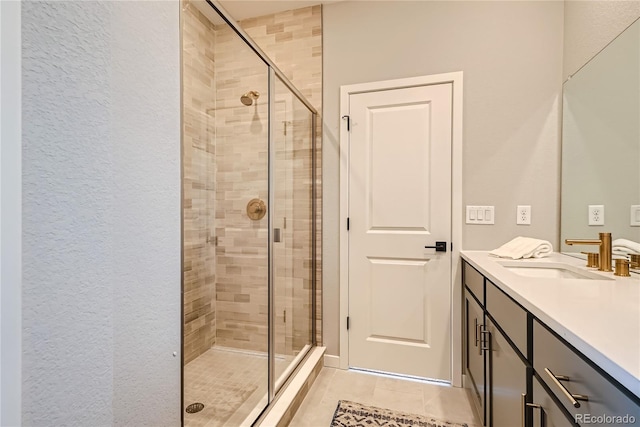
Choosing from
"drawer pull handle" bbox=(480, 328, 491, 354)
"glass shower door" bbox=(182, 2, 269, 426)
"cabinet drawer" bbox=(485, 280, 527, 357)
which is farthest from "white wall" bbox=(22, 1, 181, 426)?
"drawer pull handle" bbox=(480, 328, 491, 354)

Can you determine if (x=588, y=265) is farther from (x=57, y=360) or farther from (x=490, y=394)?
(x=57, y=360)

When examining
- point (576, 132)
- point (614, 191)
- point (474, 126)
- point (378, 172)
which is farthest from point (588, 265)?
point (378, 172)

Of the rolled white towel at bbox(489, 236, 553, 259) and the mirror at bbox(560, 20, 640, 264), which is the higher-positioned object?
the mirror at bbox(560, 20, 640, 264)

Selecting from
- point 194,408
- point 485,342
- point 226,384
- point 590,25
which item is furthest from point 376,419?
point 590,25

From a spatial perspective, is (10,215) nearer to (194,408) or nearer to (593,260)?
(194,408)

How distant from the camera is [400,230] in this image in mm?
2156

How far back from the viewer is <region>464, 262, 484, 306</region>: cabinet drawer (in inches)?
59.8

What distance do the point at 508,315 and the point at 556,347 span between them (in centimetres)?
35

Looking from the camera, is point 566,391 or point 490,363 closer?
point 566,391

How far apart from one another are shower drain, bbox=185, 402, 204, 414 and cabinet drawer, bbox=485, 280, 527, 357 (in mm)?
1297

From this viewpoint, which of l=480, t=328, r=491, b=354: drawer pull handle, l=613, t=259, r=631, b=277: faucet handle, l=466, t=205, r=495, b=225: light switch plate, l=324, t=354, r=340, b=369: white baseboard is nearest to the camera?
l=613, t=259, r=631, b=277: faucet handle

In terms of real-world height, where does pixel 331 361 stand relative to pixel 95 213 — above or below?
below

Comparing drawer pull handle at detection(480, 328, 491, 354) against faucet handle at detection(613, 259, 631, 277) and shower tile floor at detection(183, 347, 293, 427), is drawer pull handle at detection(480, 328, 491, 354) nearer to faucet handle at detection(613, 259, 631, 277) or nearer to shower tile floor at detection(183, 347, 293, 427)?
faucet handle at detection(613, 259, 631, 277)

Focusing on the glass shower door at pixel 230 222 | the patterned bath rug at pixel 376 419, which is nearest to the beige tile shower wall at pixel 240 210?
the glass shower door at pixel 230 222
